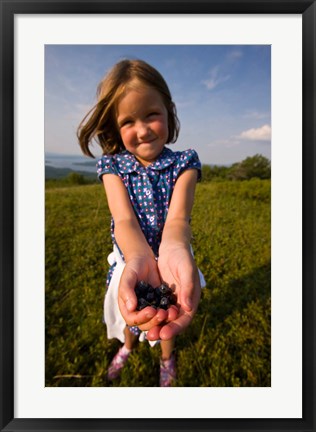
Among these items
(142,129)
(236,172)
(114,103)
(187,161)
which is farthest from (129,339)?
(236,172)

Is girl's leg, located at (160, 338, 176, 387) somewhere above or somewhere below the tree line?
below

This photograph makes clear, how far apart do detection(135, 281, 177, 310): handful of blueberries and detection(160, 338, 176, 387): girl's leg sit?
0.64m

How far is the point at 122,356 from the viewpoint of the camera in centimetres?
173

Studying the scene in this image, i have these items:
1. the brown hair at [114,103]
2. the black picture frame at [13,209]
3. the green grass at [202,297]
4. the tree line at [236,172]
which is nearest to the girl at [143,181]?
the brown hair at [114,103]

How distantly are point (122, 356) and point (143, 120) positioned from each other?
139cm

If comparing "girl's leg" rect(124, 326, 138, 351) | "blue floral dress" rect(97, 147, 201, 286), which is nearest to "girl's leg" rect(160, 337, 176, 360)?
"girl's leg" rect(124, 326, 138, 351)

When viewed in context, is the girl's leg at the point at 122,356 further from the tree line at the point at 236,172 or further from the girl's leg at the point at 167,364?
the tree line at the point at 236,172

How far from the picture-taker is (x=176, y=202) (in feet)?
4.80

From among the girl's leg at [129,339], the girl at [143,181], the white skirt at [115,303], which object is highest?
the girl at [143,181]

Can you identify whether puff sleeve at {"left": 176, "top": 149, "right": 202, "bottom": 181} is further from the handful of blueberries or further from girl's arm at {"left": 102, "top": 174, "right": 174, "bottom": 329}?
the handful of blueberries

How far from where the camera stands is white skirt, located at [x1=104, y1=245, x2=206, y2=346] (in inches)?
59.6

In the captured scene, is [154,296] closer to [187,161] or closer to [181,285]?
[181,285]

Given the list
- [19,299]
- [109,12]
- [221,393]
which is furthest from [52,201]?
[221,393]

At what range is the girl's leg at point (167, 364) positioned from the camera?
1.61 meters
